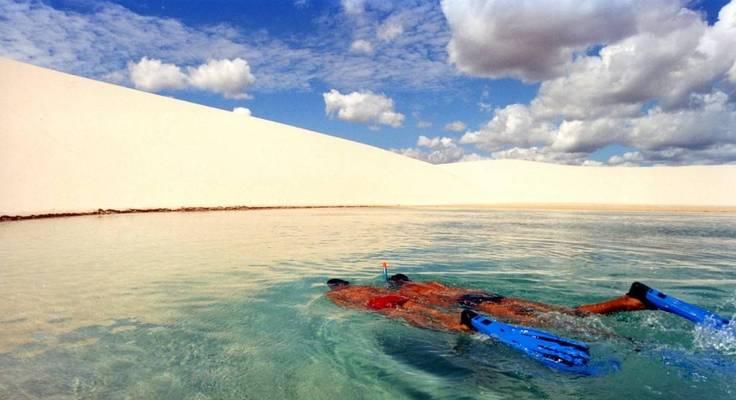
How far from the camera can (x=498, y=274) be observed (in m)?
10.2

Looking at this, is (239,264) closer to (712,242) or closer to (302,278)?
(302,278)

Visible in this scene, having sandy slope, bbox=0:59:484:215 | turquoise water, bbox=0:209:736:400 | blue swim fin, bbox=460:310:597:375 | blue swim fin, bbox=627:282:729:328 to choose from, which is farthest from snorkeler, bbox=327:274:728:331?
sandy slope, bbox=0:59:484:215

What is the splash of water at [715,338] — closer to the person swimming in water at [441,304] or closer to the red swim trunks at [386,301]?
the person swimming in water at [441,304]

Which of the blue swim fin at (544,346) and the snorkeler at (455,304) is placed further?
the snorkeler at (455,304)

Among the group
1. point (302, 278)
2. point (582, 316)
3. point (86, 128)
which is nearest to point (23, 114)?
point (86, 128)

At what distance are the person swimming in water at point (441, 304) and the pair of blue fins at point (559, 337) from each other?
0.58 feet

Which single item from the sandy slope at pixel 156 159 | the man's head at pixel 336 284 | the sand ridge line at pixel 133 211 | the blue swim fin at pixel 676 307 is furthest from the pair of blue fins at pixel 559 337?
the sandy slope at pixel 156 159

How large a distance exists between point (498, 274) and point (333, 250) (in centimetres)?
581

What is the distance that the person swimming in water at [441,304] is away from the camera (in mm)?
6203

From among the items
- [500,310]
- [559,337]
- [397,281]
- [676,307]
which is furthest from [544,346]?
[397,281]

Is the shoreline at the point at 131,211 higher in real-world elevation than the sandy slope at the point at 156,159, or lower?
lower

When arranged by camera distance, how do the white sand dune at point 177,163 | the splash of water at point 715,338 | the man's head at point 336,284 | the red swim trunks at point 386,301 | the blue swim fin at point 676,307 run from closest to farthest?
the splash of water at point 715,338
the blue swim fin at point 676,307
the red swim trunks at point 386,301
the man's head at point 336,284
the white sand dune at point 177,163

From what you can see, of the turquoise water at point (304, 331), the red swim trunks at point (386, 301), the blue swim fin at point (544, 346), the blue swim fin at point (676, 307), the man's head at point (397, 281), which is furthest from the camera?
the man's head at point (397, 281)

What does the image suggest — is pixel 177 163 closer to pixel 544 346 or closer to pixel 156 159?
pixel 156 159
